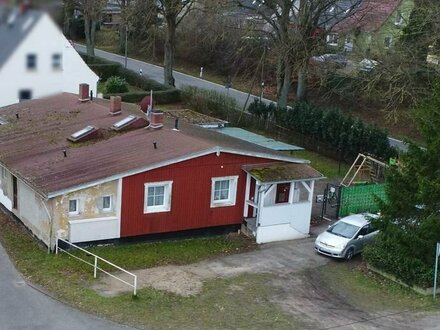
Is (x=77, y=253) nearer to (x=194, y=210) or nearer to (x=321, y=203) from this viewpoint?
(x=194, y=210)

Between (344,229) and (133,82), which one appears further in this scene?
(133,82)

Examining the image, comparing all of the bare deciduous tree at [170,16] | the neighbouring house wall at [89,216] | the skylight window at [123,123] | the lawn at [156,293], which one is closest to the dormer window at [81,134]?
the skylight window at [123,123]

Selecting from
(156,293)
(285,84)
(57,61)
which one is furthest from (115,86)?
(57,61)

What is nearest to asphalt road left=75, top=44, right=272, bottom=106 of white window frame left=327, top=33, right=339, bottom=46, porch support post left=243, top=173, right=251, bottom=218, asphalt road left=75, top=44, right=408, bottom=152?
asphalt road left=75, top=44, right=408, bottom=152

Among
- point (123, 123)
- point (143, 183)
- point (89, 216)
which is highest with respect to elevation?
point (123, 123)

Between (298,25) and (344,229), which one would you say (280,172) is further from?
(298,25)

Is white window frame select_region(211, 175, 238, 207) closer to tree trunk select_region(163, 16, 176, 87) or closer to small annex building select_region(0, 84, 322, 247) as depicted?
small annex building select_region(0, 84, 322, 247)
